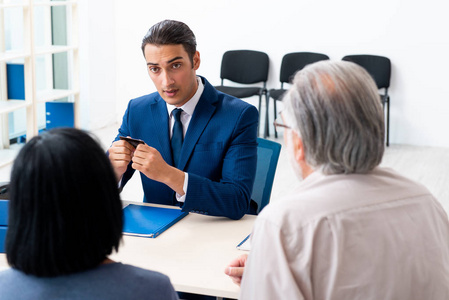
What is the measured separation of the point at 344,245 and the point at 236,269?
0.49m

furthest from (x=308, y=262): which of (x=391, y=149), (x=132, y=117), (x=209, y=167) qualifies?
(x=391, y=149)

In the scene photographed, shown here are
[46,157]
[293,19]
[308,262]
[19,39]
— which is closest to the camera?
[46,157]

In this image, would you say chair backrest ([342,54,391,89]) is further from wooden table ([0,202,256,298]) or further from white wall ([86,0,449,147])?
wooden table ([0,202,256,298])

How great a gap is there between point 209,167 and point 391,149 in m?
4.48

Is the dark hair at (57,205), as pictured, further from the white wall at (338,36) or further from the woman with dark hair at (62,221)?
the white wall at (338,36)

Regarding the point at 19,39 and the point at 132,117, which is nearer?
the point at 132,117

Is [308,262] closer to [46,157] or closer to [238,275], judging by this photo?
[238,275]

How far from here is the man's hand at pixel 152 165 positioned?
2.16 m

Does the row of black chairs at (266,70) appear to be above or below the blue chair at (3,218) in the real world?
above

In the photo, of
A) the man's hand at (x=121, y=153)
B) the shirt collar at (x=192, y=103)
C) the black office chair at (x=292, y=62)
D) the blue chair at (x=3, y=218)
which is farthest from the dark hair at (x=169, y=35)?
the black office chair at (x=292, y=62)

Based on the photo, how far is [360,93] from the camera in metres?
1.32

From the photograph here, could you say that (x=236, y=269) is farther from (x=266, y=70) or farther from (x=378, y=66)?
(x=266, y=70)

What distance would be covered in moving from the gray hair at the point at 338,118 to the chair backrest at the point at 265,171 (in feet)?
4.08

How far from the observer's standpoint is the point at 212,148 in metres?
2.43
